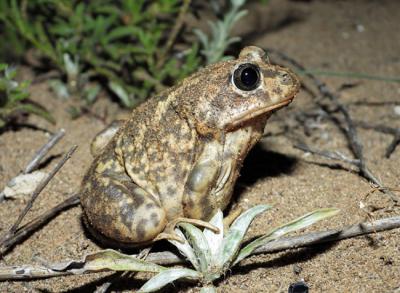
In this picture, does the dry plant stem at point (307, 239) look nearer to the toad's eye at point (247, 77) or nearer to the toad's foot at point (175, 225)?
the toad's foot at point (175, 225)

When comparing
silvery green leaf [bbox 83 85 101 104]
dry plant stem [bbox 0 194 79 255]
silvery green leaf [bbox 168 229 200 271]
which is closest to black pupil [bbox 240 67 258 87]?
silvery green leaf [bbox 168 229 200 271]

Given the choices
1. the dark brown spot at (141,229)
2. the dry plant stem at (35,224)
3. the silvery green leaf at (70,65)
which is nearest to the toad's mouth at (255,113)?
the dark brown spot at (141,229)

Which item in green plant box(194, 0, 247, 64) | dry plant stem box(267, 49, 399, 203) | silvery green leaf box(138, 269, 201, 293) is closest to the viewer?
silvery green leaf box(138, 269, 201, 293)

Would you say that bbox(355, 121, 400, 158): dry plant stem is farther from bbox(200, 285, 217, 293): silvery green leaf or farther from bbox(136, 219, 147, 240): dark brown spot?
bbox(136, 219, 147, 240): dark brown spot

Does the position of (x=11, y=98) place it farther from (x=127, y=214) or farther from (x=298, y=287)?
(x=298, y=287)

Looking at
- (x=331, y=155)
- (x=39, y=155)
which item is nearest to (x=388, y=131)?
(x=331, y=155)
